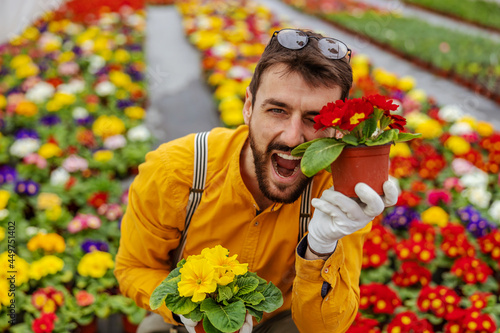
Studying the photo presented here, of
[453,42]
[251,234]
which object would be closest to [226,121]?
[251,234]

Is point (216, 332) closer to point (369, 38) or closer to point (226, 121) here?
point (226, 121)

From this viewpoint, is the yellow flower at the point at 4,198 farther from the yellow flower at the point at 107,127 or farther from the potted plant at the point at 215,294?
the potted plant at the point at 215,294

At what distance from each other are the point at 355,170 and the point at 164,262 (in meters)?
1.07

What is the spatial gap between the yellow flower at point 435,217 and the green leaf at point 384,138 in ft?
7.25

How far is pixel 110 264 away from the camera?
111 inches

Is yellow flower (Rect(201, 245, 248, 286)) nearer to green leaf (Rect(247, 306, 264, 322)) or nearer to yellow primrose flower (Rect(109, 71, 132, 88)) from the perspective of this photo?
green leaf (Rect(247, 306, 264, 322))

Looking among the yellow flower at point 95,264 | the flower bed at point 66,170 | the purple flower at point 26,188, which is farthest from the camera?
the purple flower at point 26,188

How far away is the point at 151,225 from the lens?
1.80m

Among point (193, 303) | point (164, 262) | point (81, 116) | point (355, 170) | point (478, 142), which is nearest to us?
point (355, 170)

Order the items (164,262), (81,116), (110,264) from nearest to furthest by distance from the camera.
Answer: (164,262) < (110,264) < (81,116)

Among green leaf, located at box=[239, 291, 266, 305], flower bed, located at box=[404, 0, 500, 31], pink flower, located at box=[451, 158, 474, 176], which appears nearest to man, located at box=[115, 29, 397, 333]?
green leaf, located at box=[239, 291, 266, 305]

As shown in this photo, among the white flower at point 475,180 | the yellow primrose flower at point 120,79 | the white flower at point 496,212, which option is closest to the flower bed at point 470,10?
the white flower at point 475,180

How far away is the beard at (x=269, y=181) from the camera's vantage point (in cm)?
163

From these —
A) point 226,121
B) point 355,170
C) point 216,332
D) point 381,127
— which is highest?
point 381,127
